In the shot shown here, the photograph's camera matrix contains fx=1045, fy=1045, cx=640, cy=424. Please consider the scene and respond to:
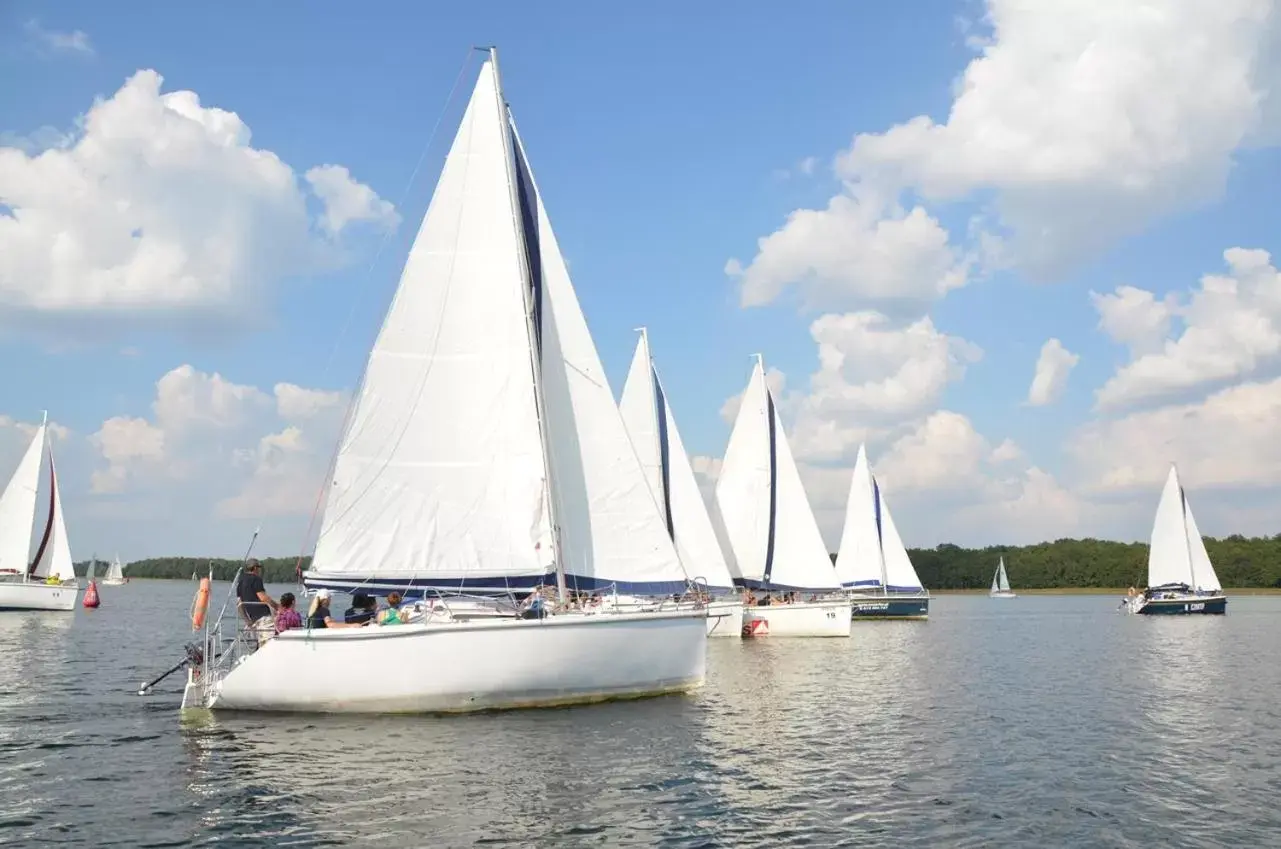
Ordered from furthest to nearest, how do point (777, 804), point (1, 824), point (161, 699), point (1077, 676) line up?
point (1077, 676) < point (161, 699) < point (777, 804) < point (1, 824)

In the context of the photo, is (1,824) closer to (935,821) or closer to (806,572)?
(935,821)

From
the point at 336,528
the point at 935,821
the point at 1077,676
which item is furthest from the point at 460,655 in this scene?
the point at 1077,676

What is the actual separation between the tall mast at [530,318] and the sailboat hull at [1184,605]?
6926cm

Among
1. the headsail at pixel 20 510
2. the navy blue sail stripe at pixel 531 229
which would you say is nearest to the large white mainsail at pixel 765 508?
the navy blue sail stripe at pixel 531 229

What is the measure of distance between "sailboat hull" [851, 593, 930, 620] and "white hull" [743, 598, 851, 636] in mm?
16923

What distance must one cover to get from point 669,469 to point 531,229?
21.1m

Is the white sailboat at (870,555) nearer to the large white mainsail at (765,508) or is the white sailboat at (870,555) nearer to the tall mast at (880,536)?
the tall mast at (880,536)

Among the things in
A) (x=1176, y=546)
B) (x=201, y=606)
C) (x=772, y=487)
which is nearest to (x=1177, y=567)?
(x=1176, y=546)

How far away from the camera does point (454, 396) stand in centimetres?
2284

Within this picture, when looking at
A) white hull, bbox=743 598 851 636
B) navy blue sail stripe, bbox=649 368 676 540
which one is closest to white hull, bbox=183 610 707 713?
navy blue sail stripe, bbox=649 368 676 540

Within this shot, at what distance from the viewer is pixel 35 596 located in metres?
63.6

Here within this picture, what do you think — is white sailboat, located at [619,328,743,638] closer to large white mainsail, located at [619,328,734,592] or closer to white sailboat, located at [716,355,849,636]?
large white mainsail, located at [619,328,734,592]

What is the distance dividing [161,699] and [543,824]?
48.7 ft

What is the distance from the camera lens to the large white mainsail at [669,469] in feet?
138
